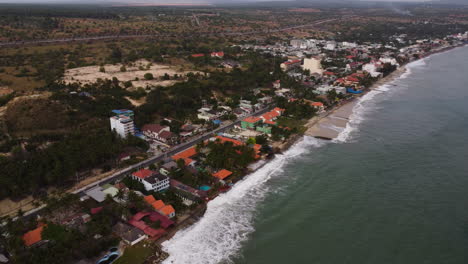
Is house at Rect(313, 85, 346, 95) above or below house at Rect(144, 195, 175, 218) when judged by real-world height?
above

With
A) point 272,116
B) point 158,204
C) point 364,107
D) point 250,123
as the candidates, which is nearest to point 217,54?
point 272,116

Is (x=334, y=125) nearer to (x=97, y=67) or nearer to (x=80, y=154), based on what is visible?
(x=80, y=154)

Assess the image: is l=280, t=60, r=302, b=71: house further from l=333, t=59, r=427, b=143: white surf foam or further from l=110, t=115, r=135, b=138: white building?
l=110, t=115, r=135, b=138: white building

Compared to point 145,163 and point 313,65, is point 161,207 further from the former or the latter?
point 313,65

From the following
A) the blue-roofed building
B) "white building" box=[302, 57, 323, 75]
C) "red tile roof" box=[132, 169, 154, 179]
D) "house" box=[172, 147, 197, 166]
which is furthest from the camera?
"white building" box=[302, 57, 323, 75]

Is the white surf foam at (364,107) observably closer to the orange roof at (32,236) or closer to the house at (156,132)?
the house at (156,132)

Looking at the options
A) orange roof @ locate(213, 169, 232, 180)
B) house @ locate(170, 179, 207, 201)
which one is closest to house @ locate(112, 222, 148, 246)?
house @ locate(170, 179, 207, 201)
